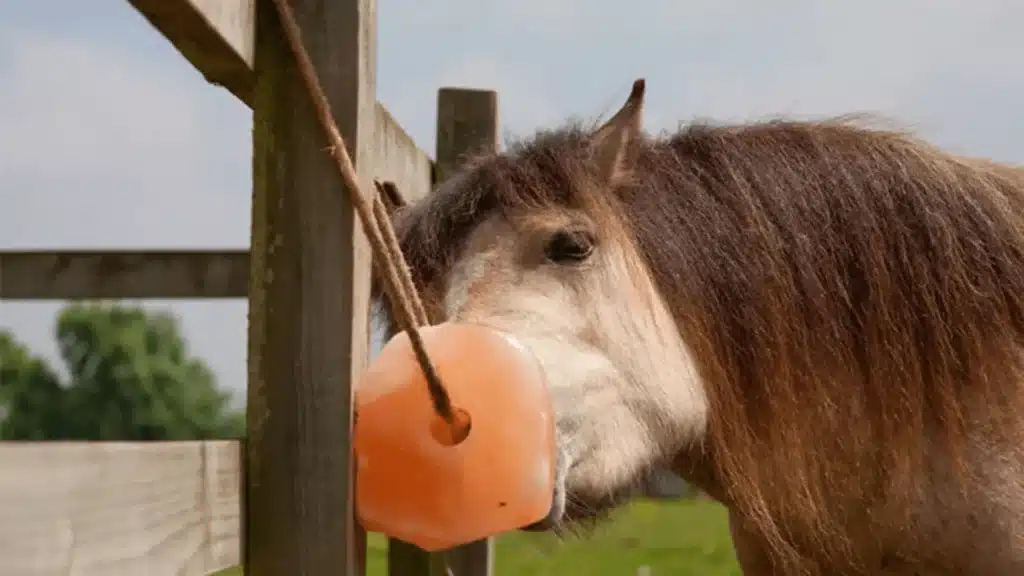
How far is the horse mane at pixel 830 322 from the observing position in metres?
2.03

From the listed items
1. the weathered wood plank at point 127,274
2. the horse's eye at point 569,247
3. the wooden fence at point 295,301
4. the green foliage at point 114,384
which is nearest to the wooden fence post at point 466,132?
the weathered wood plank at point 127,274

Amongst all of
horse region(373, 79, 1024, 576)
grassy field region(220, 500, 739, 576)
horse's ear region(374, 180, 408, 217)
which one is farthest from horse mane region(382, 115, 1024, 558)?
grassy field region(220, 500, 739, 576)

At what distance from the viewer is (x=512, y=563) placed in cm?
571

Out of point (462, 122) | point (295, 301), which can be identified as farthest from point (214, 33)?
point (462, 122)

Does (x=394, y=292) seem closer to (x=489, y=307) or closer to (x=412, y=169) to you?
(x=489, y=307)

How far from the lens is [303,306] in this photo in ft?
4.47

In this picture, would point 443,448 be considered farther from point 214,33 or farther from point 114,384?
point 114,384

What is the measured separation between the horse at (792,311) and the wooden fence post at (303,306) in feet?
1.77

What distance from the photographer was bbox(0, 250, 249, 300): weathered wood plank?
2.60 m

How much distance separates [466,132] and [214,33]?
1736 millimetres

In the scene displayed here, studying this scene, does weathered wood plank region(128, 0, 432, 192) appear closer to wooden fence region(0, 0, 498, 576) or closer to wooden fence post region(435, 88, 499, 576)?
wooden fence region(0, 0, 498, 576)

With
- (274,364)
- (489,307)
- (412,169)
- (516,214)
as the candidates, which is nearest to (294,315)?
(274,364)

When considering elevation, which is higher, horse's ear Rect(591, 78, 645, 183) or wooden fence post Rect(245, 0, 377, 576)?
horse's ear Rect(591, 78, 645, 183)

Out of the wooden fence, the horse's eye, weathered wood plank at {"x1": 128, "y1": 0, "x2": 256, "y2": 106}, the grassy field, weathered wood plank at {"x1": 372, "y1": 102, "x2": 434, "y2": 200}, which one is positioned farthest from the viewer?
the grassy field
